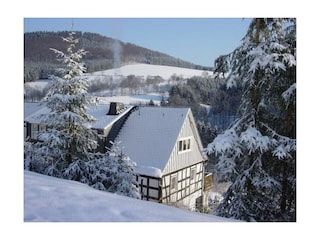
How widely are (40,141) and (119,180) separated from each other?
181cm

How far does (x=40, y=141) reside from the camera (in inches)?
241

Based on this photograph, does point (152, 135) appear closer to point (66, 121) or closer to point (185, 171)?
point (185, 171)

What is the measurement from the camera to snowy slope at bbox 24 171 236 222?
7.85ft

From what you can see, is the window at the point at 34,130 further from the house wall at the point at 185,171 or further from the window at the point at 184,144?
the window at the point at 184,144

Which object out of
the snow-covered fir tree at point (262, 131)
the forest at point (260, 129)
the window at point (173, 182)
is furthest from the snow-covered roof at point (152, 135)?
the snow-covered fir tree at point (262, 131)

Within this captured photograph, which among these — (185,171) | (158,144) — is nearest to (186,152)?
(185,171)

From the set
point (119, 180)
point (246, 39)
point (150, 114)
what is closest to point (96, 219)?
point (246, 39)

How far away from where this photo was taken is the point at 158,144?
7.53m

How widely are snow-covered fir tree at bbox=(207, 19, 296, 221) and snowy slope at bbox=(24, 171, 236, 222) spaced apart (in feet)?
2.86

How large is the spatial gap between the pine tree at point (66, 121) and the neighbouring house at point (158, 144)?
1060 millimetres

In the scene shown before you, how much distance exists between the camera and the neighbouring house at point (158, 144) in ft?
23.7

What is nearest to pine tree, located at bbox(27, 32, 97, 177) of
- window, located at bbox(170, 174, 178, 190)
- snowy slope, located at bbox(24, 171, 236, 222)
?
window, located at bbox(170, 174, 178, 190)

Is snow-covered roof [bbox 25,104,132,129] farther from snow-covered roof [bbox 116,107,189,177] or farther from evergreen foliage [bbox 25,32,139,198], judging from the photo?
evergreen foliage [bbox 25,32,139,198]
